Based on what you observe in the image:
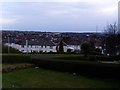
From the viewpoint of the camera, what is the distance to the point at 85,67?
18.5 metres

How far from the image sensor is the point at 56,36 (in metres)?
107

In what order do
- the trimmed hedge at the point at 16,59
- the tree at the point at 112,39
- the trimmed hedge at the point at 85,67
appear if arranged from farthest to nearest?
the tree at the point at 112,39 < the trimmed hedge at the point at 16,59 < the trimmed hedge at the point at 85,67

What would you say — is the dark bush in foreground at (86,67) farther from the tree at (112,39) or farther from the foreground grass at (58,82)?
the tree at (112,39)

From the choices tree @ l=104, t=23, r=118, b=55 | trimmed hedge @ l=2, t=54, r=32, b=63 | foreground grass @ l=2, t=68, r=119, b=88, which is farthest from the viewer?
tree @ l=104, t=23, r=118, b=55

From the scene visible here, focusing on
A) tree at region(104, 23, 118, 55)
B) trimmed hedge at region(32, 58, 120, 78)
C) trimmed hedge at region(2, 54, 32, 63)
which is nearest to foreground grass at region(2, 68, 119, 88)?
trimmed hedge at region(32, 58, 120, 78)

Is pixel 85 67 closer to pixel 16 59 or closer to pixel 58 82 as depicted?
pixel 58 82

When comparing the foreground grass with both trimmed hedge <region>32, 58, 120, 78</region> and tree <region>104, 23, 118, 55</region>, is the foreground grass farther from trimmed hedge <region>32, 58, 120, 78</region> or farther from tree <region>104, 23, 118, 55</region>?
tree <region>104, 23, 118, 55</region>

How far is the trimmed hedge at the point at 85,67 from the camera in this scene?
52.5 feet

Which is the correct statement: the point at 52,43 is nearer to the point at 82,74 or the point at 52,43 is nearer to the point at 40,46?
the point at 40,46

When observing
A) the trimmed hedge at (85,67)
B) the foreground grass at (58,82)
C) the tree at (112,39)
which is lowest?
the foreground grass at (58,82)

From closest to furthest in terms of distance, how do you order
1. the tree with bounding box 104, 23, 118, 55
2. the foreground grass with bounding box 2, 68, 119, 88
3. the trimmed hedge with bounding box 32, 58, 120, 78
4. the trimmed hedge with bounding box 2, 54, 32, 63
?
the foreground grass with bounding box 2, 68, 119, 88
the trimmed hedge with bounding box 32, 58, 120, 78
the trimmed hedge with bounding box 2, 54, 32, 63
the tree with bounding box 104, 23, 118, 55

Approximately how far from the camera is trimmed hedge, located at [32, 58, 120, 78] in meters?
16.0

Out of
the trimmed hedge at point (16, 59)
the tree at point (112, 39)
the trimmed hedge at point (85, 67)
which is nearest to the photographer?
the trimmed hedge at point (85, 67)

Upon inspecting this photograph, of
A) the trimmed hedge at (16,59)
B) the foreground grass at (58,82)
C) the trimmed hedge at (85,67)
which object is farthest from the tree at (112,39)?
the foreground grass at (58,82)
